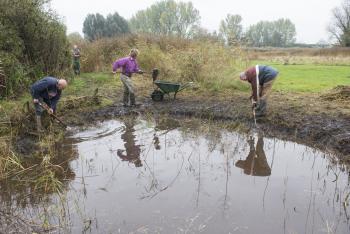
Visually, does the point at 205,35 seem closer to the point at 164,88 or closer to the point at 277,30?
the point at 164,88

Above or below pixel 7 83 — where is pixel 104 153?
below

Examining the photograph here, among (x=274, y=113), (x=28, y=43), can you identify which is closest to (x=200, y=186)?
(x=274, y=113)

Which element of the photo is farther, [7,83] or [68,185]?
[7,83]

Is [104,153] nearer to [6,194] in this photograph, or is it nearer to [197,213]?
[6,194]

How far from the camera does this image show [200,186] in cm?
554

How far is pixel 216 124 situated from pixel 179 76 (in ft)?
15.2

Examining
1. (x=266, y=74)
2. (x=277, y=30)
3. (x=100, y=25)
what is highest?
(x=277, y=30)

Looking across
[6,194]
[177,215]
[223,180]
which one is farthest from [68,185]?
[223,180]

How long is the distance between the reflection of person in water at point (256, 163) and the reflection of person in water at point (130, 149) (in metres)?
1.93

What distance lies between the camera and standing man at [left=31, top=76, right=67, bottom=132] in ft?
23.4

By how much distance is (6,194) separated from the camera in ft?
17.3

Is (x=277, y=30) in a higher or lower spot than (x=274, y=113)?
higher

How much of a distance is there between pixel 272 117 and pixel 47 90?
5348 mm

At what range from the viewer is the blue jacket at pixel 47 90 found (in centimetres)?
712
